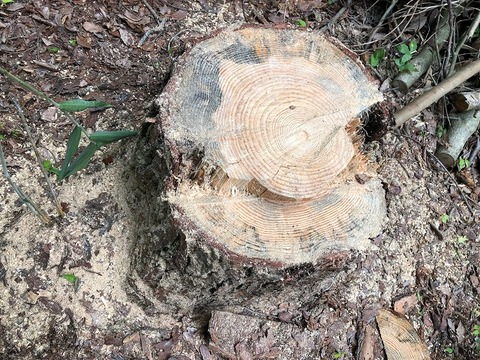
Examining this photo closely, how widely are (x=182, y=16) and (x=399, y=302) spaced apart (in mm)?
1602

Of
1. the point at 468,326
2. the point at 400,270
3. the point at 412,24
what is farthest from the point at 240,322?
the point at 412,24

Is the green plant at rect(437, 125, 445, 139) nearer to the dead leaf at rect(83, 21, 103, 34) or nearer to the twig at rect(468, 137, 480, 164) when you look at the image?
the twig at rect(468, 137, 480, 164)

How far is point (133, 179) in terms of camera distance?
62.5 inches

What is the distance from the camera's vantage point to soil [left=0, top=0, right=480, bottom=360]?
59.9 inches

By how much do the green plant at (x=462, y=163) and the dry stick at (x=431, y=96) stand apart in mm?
457

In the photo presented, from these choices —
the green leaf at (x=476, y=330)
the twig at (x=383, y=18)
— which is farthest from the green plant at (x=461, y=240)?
the twig at (x=383, y=18)

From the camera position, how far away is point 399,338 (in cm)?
196

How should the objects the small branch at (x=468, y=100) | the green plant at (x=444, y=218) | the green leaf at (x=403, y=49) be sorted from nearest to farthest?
1. the green plant at (x=444, y=218)
2. the small branch at (x=468, y=100)
3. the green leaf at (x=403, y=49)

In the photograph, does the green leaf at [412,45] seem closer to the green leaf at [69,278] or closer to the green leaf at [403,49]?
the green leaf at [403,49]

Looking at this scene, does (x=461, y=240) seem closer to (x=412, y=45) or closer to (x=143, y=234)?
(x=412, y=45)

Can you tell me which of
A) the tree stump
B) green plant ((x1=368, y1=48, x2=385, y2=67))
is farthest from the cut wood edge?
green plant ((x1=368, y1=48, x2=385, y2=67))

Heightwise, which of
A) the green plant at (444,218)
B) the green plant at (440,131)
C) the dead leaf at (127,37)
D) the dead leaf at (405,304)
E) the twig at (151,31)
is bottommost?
the dead leaf at (405,304)

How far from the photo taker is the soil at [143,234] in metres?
1.52

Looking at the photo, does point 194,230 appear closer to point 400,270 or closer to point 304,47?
point 304,47
